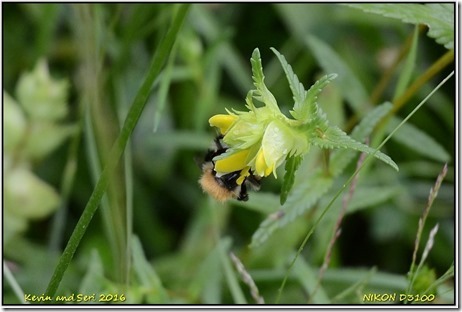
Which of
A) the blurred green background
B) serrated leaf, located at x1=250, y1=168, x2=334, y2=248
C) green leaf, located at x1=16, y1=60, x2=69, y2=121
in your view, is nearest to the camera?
serrated leaf, located at x1=250, y1=168, x2=334, y2=248

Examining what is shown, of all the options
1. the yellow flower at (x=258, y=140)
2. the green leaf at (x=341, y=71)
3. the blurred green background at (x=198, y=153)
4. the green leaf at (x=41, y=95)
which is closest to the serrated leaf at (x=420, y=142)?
the blurred green background at (x=198, y=153)

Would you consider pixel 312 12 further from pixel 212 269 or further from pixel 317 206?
pixel 212 269

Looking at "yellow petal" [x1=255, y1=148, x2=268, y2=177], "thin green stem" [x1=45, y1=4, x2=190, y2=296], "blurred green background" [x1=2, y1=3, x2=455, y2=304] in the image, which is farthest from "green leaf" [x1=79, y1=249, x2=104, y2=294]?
"yellow petal" [x1=255, y1=148, x2=268, y2=177]

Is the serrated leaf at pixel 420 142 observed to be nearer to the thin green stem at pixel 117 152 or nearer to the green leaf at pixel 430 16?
the green leaf at pixel 430 16

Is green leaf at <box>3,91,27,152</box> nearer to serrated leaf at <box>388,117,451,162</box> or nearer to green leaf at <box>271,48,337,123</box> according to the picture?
serrated leaf at <box>388,117,451,162</box>

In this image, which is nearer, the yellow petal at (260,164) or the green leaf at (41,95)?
the yellow petal at (260,164)
